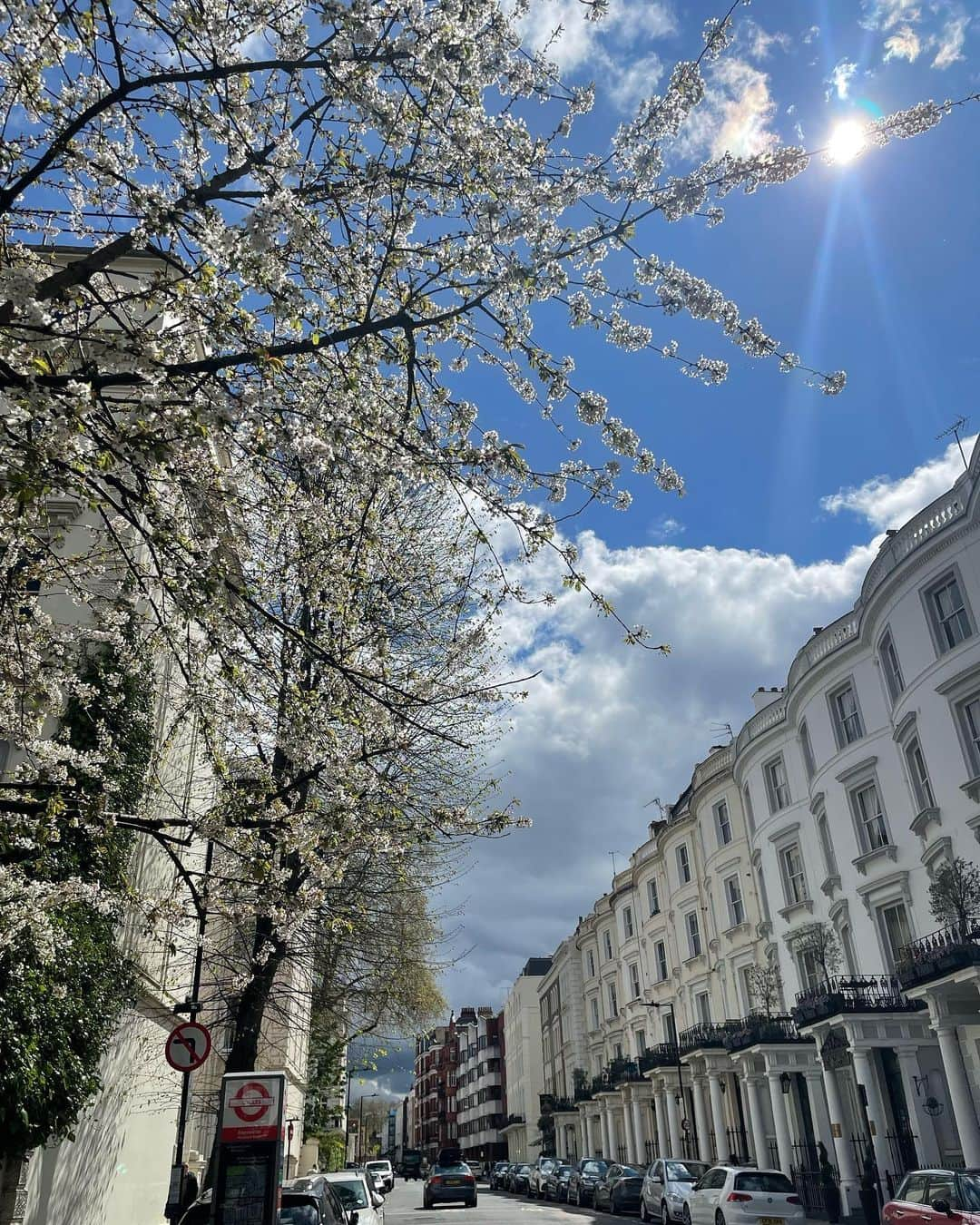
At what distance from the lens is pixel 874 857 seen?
75.5 ft

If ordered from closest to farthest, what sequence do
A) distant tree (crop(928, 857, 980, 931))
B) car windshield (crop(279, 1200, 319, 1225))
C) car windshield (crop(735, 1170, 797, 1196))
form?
car windshield (crop(279, 1200, 319, 1225))
car windshield (crop(735, 1170, 797, 1196))
distant tree (crop(928, 857, 980, 931))

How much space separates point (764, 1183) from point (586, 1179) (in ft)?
57.7

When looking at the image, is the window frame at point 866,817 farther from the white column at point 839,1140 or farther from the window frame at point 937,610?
the white column at point 839,1140

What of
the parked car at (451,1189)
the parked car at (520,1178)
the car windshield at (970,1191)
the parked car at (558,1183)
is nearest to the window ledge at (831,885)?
the car windshield at (970,1191)

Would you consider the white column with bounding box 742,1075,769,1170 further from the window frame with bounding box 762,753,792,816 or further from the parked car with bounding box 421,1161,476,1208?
the parked car with bounding box 421,1161,476,1208

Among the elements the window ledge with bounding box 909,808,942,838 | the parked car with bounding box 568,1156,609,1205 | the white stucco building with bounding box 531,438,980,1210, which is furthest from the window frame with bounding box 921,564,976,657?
the parked car with bounding box 568,1156,609,1205

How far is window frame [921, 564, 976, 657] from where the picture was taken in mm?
19594

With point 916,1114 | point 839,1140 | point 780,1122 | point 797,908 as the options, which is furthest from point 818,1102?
point 916,1114

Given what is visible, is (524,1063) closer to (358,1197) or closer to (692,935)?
(692,935)

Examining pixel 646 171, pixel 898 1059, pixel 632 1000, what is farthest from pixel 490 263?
pixel 632 1000

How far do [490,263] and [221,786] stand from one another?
18.5 ft

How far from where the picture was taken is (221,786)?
9047mm

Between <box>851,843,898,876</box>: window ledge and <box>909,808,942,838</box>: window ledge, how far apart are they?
1.05 metres

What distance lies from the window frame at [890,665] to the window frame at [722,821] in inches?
462
